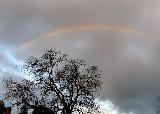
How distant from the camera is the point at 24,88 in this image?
2024 inches

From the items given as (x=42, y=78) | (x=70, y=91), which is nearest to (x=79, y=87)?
(x=70, y=91)

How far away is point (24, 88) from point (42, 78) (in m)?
3.08

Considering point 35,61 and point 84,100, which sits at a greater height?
point 35,61

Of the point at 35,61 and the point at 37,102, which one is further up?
the point at 35,61

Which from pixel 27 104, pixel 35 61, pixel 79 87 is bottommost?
pixel 27 104

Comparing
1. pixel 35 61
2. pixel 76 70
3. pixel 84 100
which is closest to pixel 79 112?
pixel 84 100

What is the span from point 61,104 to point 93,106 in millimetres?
5466

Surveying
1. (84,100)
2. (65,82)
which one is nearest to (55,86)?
(65,82)

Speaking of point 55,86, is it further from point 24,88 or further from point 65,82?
point 24,88

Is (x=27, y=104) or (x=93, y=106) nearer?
(x=27, y=104)

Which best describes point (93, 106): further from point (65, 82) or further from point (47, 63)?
point (47, 63)

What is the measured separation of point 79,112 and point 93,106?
303 centimetres

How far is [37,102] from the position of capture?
4959 centimetres

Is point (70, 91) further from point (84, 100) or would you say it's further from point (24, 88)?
point (24, 88)
